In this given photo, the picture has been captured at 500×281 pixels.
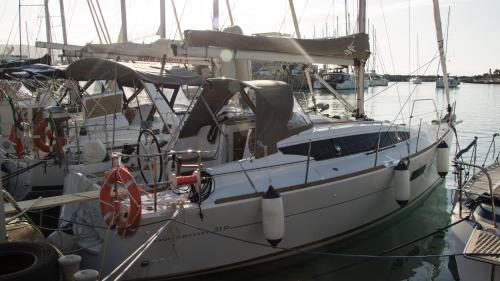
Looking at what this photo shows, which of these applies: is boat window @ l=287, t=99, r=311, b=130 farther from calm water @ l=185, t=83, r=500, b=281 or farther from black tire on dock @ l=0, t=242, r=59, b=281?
black tire on dock @ l=0, t=242, r=59, b=281

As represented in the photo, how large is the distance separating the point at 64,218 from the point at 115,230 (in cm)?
145

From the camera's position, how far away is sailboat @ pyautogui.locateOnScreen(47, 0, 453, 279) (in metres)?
6.20

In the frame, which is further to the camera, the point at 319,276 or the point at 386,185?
the point at 386,185

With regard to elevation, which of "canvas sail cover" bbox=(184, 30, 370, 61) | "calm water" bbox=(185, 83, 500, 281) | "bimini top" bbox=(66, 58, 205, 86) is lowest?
"calm water" bbox=(185, 83, 500, 281)

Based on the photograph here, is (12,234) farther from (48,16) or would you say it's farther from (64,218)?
(48,16)

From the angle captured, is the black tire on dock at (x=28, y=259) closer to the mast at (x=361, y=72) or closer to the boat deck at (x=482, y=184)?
the boat deck at (x=482, y=184)

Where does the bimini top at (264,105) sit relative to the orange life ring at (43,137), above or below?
above

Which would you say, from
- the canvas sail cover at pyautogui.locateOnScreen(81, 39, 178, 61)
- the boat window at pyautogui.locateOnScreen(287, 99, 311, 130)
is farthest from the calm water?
the canvas sail cover at pyautogui.locateOnScreen(81, 39, 178, 61)

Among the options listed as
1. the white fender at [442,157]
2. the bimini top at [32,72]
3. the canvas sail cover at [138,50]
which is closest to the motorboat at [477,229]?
the white fender at [442,157]

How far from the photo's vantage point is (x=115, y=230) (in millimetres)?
6090

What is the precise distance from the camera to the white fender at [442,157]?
1012 cm

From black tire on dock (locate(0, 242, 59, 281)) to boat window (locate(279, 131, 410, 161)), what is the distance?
399 cm

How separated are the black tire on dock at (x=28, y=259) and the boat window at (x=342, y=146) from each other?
3.99 meters

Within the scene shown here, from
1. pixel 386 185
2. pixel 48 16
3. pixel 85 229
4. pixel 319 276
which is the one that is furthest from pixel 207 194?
pixel 48 16
